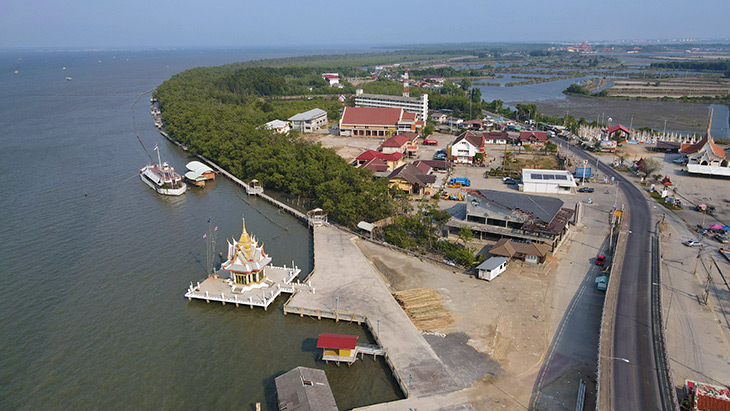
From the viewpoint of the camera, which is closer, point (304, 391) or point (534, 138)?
point (304, 391)

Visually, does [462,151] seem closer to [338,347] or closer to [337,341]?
[337,341]

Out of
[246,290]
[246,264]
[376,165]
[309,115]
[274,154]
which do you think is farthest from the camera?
[309,115]

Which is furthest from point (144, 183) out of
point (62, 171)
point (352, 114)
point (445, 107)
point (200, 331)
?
point (445, 107)

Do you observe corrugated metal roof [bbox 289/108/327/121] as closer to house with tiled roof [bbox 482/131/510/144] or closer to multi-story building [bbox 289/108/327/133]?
multi-story building [bbox 289/108/327/133]

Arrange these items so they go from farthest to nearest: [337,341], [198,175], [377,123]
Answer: [377,123], [198,175], [337,341]

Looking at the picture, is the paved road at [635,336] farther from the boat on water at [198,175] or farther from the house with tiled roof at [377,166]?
the boat on water at [198,175]

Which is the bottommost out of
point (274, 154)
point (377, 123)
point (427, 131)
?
point (427, 131)

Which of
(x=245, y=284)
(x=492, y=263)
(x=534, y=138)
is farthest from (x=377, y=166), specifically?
(x=534, y=138)

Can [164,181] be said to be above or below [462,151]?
below
